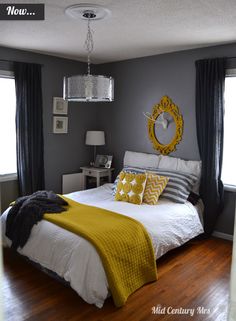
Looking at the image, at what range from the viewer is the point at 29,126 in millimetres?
4273

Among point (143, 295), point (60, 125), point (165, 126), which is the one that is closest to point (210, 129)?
point (165, 126)

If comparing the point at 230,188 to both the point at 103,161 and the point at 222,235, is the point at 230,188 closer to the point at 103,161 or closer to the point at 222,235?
the point at 222,235

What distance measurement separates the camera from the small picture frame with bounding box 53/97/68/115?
15.2 feet

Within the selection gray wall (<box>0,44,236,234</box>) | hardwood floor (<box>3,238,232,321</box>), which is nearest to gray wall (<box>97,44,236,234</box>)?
gray wall (<box>0,44,236,234</box>)

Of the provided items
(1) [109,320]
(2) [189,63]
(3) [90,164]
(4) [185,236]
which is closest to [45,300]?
(1) [109,320]

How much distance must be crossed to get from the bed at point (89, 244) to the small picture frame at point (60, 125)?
1283 millimetres

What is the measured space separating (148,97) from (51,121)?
1549 millimetres

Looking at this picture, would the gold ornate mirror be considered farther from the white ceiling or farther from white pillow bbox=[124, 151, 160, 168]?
the white ceiling

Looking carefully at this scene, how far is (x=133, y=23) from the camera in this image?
2.87 metres

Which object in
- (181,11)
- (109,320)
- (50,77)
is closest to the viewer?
(109,320)

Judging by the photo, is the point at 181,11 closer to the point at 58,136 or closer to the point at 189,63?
the point at 189,63

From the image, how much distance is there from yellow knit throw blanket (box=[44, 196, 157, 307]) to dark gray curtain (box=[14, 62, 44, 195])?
58.5 inches

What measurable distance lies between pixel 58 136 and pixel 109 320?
10.1 ft

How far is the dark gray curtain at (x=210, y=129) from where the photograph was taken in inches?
145
